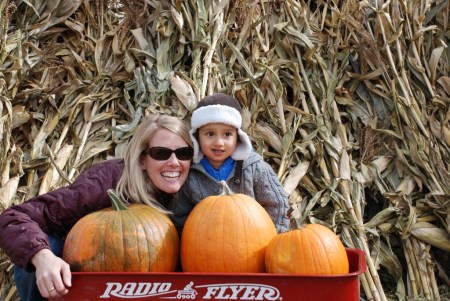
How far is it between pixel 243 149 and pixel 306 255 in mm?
909

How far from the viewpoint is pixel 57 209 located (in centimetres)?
221

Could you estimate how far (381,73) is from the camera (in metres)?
3.51

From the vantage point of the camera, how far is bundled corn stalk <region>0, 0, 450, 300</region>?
3041 millimetres

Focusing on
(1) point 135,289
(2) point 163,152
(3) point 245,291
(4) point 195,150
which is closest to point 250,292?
(3) point 245,291

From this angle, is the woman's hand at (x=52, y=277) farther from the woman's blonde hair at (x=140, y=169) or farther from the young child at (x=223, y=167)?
the young child at (x=223, y=167)

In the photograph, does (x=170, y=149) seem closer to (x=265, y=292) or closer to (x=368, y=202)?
(x=265, y=292)

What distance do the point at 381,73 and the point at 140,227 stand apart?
2189 millimetres

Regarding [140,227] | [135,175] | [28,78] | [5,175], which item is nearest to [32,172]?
[5,175]

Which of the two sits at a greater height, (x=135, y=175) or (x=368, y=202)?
(x=135, y=175)

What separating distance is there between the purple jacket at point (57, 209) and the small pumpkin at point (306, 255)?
831 millimetres

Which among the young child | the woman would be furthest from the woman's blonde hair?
the young child

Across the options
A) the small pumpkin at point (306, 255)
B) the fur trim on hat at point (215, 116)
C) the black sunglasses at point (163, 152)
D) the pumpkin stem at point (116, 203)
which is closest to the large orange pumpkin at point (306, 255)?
the small pumpkin at point (306, 255)

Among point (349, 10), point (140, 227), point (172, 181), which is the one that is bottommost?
point (140, 227)

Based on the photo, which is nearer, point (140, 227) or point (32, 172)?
point (140, 227)
